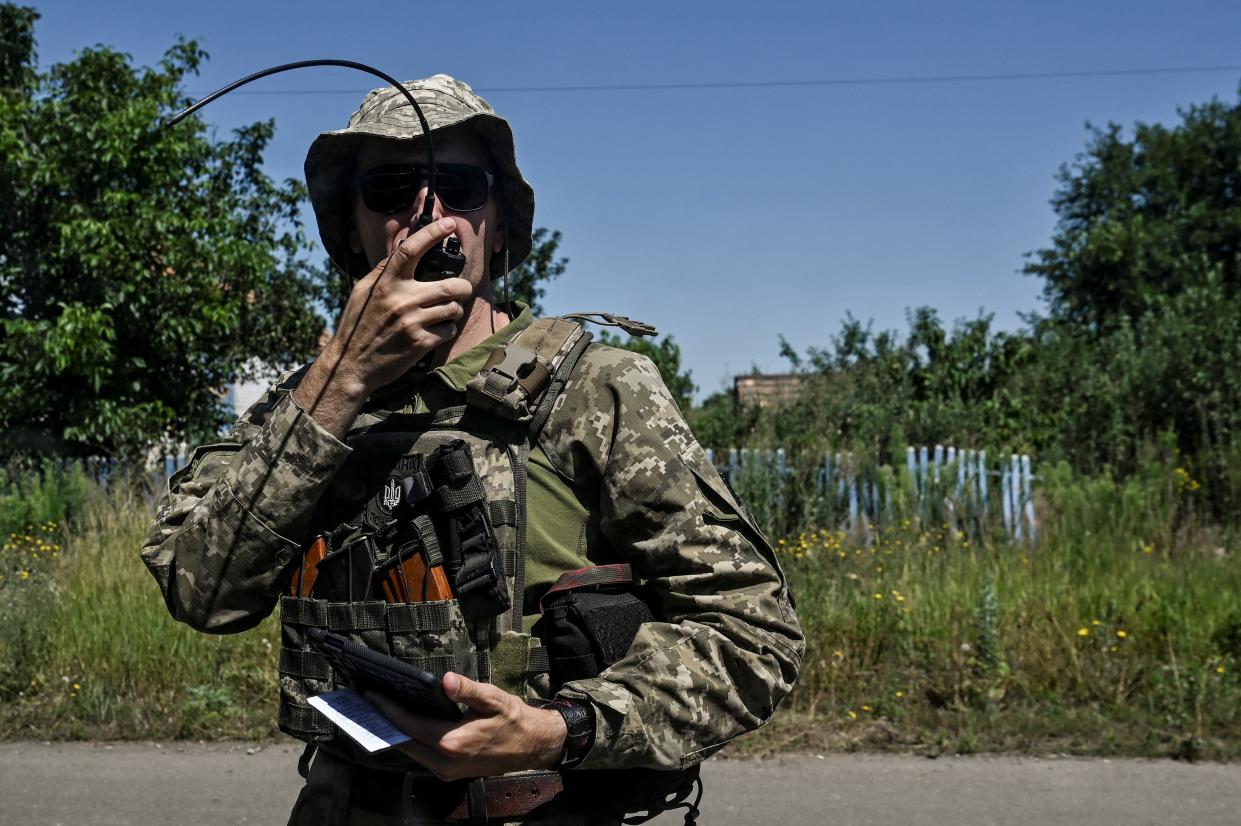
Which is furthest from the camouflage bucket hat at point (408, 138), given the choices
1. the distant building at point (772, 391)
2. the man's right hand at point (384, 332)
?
the distant building at point (772, 391)

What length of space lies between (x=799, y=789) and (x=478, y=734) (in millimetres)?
3790

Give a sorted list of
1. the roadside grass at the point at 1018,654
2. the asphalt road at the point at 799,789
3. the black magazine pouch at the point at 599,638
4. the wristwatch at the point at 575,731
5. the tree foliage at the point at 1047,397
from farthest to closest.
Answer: the tree foliage at the point at 1047,397, the roadside grass at the point at 1018,654, the asphalt road at the point at 799,789, the black magazine pouch at the point at 599,638, the wristwatch at the point at 575,731

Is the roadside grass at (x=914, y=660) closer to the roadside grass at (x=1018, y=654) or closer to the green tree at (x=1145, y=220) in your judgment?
the roadside grass at (x=1018, y=654)

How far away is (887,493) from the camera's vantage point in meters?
9.01

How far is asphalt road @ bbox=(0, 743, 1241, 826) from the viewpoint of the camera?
4.59 meters

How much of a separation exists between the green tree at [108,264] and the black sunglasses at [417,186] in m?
9.67

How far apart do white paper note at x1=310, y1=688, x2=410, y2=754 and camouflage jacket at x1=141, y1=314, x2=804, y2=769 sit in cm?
26

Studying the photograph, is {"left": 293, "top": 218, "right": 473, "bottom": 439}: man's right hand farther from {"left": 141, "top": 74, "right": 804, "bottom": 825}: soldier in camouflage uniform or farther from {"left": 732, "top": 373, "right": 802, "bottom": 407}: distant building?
{"left": 732, "top": 373, "right": 802, "bottom": 407}: distant building

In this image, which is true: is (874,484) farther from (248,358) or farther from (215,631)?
(215,631)

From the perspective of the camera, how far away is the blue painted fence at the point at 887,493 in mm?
8242

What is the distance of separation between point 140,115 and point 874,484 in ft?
25.2

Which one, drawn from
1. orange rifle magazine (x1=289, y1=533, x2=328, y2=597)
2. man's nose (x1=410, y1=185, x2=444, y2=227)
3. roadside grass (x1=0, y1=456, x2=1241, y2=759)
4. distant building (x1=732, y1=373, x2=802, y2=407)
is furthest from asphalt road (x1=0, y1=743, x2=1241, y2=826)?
distant building (x1=732, y1=373, x2=802, y2=407)

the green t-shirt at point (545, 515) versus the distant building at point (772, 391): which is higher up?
the distant building at point (772, 391)

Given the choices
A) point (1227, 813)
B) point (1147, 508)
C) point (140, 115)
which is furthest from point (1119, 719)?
point (140, 115)
